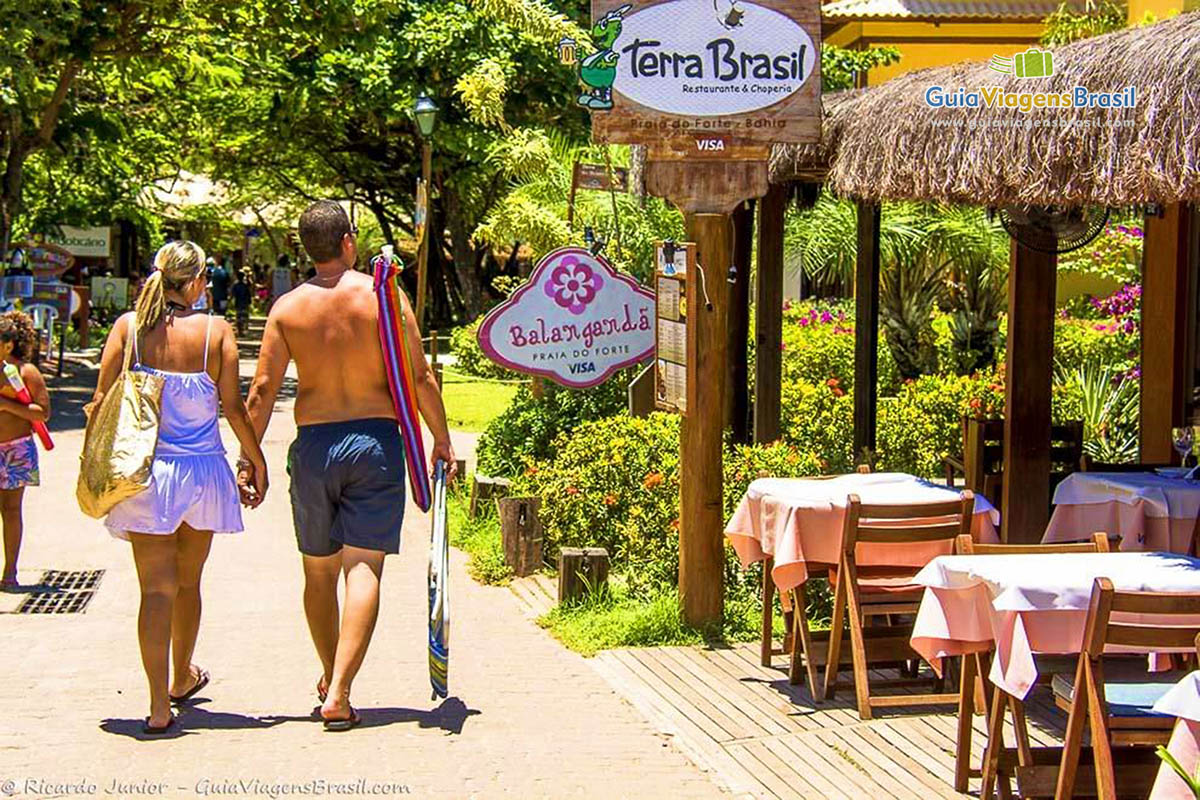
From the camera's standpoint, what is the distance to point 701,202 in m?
7.86

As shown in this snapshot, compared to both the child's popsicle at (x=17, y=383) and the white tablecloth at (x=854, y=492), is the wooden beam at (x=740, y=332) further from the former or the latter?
the child's popsicle at (x=17, y=383)

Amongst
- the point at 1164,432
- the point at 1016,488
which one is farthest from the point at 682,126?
the point at 1164,432

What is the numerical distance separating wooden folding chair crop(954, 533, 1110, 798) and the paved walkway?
0.92 metres

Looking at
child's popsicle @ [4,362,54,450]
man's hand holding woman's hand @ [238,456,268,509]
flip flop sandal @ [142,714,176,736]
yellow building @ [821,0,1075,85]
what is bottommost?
flip flop sandal @ [142,714,176,736]

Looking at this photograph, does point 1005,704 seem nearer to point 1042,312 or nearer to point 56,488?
point 1042,312

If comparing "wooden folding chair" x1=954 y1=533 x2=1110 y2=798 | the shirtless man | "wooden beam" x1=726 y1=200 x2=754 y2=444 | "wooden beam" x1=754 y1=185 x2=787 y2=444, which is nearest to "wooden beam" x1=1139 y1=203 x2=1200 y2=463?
"wooden beam" x1=754 y1=185 x2=787 y2=444

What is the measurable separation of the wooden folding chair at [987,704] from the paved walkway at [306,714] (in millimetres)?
918

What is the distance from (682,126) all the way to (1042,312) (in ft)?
8.98

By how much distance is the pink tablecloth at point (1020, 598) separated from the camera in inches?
198

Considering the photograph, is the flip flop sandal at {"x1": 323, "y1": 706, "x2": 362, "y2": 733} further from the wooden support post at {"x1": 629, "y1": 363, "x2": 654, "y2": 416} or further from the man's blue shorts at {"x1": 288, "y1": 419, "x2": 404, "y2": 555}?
the wooden support post at {"x1": 629, "y1": 363, "x2": 654, "y2": 416}

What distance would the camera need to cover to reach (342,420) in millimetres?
6160

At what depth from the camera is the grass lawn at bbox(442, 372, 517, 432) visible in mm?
18688

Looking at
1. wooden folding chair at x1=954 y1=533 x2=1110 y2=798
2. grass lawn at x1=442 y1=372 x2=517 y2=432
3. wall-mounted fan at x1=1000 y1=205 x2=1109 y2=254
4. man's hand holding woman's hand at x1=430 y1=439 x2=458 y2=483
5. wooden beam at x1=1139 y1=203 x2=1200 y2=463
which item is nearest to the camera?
wooden folding chair at x1=954 y1=533 x2=1110 y2=798

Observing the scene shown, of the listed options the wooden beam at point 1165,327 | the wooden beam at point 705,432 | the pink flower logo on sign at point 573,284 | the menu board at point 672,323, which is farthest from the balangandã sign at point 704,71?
the wooden beam at point 1165,327
